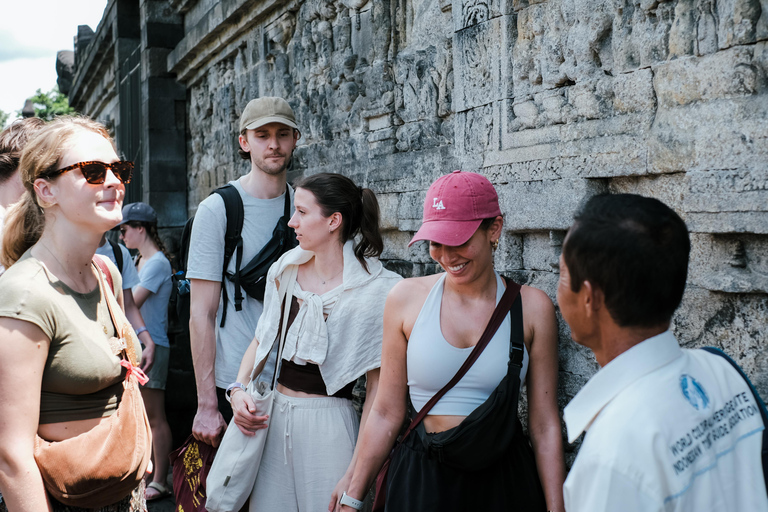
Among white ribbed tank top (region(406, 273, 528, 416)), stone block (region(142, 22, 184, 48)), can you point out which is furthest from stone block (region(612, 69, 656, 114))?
stone block (region(142, 22, 184, 48))

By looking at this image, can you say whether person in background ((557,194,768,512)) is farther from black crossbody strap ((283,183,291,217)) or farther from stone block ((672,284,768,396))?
black crossbody strap ((283,183,291,217))

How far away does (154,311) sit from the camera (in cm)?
534

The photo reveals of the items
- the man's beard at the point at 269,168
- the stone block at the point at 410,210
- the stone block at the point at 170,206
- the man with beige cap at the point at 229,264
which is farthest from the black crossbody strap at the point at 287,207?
the stone block at the point at 170,206

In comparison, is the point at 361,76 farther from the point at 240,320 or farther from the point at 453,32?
the point at 240,320

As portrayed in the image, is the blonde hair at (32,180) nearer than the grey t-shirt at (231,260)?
Yes

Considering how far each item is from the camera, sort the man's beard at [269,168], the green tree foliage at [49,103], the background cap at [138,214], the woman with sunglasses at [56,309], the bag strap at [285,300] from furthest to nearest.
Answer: the green tree foliage at [49,103] < the background cap at [138,214] < the man's beard at [269,168] < the bag strap at [285,300] < the woman with sunglasses at [56,309]

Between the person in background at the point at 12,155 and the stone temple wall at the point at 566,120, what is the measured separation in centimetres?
200

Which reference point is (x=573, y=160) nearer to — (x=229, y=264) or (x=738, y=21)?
(x=738, y=21)

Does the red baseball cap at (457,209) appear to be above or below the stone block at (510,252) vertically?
above

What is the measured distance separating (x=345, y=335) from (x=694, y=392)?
5.52ft

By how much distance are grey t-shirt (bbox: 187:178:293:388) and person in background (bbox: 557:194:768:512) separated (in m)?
2.25

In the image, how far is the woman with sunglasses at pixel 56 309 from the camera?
6.43 feet

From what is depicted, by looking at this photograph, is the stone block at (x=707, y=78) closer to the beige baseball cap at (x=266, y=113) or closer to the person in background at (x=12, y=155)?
the beige baseball cap at (x=266, y=113)

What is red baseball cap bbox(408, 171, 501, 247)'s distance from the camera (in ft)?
7.15
